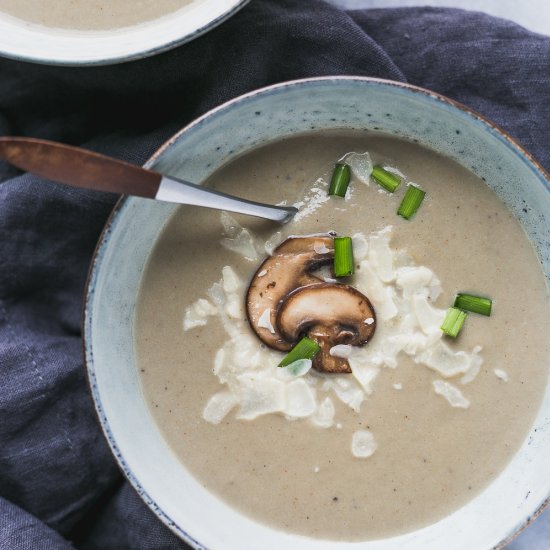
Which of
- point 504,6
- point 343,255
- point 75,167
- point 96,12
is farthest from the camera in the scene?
point 504,6

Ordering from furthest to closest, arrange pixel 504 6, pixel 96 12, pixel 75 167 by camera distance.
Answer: pixel 504 6 → pixel 96 12 → pixel 75 167

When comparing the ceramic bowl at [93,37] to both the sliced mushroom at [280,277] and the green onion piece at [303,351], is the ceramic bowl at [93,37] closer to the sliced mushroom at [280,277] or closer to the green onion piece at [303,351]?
the sliced mushroom at [280,277]

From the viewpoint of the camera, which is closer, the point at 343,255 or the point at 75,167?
the point at 75,167

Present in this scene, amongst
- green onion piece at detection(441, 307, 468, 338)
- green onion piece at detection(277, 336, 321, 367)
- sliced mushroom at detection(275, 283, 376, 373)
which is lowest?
green onion piece at detection(277, 336, 321, 367)

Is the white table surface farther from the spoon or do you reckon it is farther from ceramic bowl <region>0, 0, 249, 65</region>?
the spoon

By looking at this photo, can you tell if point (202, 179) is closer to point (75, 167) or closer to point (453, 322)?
point (75, 167)

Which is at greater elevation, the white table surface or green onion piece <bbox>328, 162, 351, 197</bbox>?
the white table surface

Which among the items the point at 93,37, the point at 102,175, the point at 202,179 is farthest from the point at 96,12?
the point at 102,175

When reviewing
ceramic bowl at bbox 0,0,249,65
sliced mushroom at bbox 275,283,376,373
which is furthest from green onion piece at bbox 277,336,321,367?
ceramic bowl at bbox 0,0,249,65
